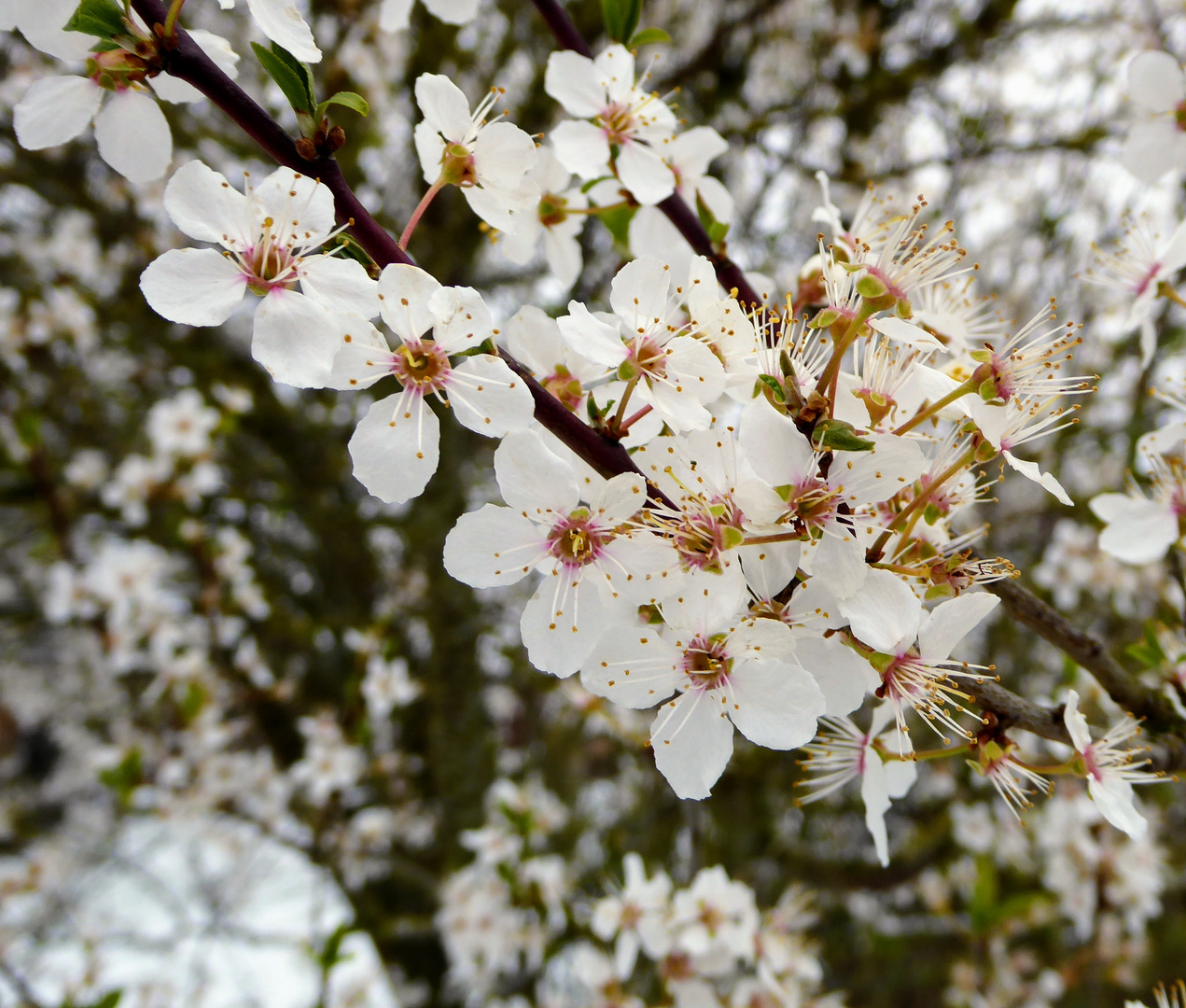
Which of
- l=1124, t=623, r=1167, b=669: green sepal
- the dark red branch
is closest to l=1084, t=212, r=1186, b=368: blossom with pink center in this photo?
l=1124, t=623, r=1167, b=669: green sepal

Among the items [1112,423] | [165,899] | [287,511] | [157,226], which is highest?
[1112,423]

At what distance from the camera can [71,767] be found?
668cm

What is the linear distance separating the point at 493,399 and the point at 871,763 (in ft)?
2.06

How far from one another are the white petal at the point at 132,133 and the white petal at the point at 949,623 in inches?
38.1

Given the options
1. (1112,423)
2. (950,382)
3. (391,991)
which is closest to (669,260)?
(950,382)

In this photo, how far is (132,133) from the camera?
0.89 metres

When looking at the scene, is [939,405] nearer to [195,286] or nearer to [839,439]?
[839,439]

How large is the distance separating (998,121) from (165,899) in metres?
5.66

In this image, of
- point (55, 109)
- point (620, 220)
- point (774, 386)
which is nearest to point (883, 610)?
point (774, 386)

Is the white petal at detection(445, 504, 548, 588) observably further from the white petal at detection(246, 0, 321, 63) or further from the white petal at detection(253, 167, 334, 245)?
the white petal at detection(246, 0, 321, 63)

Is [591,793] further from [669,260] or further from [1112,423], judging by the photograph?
[669,260]

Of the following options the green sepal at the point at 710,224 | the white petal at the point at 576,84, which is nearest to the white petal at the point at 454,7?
the white petal at the point at 576,84

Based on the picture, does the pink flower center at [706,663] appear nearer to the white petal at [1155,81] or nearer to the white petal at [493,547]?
the white petal at [493,547]

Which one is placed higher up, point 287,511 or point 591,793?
point 287,511
